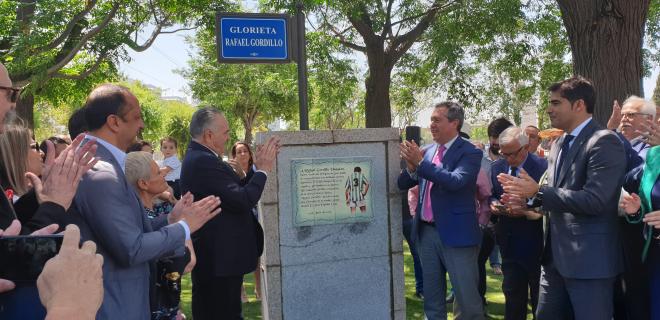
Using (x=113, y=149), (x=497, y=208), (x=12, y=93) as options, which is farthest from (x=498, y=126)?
(x=12, y=93)

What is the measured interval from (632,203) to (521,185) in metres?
0.66

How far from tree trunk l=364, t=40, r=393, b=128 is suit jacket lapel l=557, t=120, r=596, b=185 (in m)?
10.2

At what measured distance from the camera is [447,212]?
468 cm

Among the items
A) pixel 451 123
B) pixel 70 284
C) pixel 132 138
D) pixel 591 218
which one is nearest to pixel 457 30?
pixel 451 123

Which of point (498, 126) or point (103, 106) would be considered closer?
point (103, 106)

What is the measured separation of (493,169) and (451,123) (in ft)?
2.67

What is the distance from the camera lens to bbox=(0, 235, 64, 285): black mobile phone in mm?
1840

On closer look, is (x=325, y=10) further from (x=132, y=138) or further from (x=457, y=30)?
(x=132, y=138)

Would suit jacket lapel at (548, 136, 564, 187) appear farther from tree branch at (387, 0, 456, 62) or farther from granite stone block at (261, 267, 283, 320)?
tree branch at (387, 0, 456, 62)

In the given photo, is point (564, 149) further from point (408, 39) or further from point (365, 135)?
point (408, 39)

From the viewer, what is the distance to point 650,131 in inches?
140

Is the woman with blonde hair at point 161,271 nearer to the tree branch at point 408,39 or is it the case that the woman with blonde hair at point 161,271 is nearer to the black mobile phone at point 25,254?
the black mobile phone at point 25,254

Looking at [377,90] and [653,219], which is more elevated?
[377,90]

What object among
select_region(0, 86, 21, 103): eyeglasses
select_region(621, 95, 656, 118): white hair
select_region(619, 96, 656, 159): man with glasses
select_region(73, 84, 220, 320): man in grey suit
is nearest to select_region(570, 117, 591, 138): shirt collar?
select_region(619, 96, 656, 159): man with glasses
